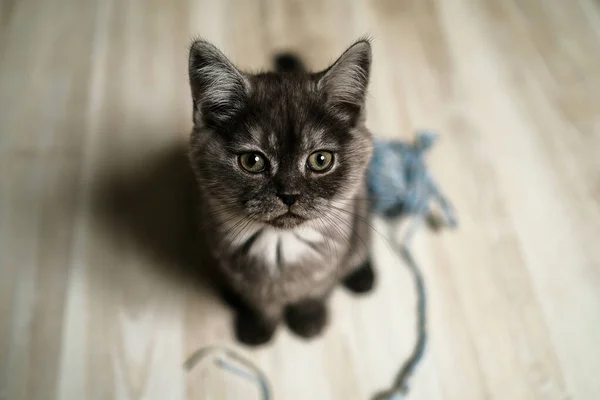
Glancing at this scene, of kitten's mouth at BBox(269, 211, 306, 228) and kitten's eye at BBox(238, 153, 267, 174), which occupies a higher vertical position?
kitten's eye at BBox(238, 153, 267, 174)

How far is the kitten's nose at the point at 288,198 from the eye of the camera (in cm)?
86

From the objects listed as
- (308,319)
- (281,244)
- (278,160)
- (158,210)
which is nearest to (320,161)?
(278,160)

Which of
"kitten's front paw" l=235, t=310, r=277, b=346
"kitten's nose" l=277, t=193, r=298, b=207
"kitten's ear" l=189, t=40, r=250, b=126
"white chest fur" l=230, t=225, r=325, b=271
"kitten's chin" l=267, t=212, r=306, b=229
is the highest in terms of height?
"kitten's ear" l=189, t=40, r=250, b=126

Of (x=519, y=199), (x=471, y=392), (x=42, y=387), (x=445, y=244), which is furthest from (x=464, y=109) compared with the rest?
(x=42, y=387)

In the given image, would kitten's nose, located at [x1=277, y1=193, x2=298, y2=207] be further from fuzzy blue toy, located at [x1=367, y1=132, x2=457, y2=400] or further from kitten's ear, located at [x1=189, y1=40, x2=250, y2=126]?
fuzzy blue toy, located at [x1=367, y1=132, x2=457, y2=400]

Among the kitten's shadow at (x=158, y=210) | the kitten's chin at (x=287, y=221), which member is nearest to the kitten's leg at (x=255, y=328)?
the kitten's shadow at (x=158, y=210)

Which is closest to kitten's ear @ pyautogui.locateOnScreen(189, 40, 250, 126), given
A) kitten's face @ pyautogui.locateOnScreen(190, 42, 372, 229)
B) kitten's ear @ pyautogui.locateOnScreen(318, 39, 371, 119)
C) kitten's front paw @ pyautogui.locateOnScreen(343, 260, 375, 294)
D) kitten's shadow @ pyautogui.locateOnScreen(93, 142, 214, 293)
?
kitten's face @ pyautogui.locateOnScreen(190, 42, 372, 229)

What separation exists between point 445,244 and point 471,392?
383mm

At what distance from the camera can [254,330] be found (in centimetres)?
118

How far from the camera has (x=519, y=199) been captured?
1400mm

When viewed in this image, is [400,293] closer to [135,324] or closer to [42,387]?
[135,324]

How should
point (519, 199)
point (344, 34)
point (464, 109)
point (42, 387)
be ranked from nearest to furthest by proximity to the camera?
point (42, 387) < point (519, 199) < point (464, 109) < point (344, 34)

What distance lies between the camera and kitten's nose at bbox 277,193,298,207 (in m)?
0.86

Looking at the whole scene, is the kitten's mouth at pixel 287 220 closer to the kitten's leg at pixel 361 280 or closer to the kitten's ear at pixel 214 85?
the kitten's ear at pixel 214 85
